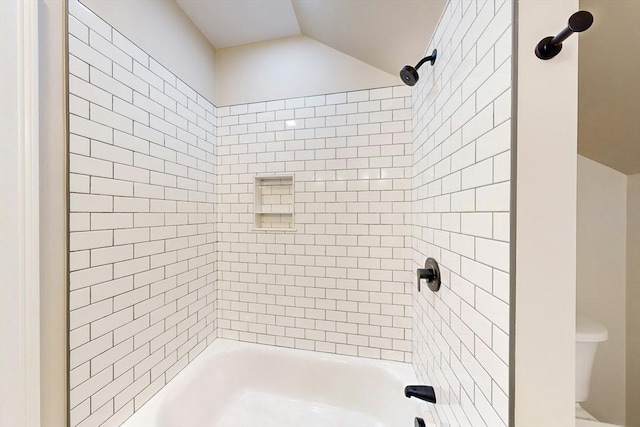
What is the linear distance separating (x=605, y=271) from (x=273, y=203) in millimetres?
2311

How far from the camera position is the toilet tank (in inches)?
50.1

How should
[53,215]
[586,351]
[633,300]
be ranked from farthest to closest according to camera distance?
[633,300] → [586,351] → [53,215]

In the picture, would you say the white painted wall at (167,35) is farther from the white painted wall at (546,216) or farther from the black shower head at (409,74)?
the white painted wall at (546,216)

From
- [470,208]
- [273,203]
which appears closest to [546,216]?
[470,208]

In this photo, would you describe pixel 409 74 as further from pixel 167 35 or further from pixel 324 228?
pixel 167 35

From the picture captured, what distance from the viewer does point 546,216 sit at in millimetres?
536

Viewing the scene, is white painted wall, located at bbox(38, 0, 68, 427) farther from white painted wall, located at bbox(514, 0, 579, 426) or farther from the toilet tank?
the toilet tank

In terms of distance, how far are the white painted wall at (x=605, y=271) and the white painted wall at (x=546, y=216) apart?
5.31ft

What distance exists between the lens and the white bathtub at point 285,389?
1.52 metres

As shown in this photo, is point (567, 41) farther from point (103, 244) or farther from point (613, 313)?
point (613, 313)

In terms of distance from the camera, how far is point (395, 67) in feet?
5.18

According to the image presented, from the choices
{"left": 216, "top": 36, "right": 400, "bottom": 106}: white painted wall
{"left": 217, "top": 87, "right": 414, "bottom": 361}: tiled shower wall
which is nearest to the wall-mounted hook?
{"left": 217, "top": 87, "right": 414, "bottom": 361}: tiled shower wall

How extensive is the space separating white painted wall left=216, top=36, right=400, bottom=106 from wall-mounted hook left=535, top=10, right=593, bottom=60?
127 cm
